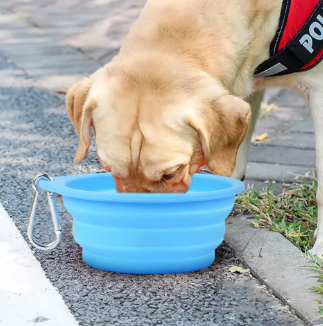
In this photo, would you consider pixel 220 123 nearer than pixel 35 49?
Yes

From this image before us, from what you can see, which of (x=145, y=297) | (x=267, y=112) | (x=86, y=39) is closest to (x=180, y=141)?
(x=145, y=297)

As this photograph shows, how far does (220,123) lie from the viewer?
8.87 feet

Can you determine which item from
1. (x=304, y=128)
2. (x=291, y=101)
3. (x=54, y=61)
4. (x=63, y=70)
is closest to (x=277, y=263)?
(x=304, y=128)

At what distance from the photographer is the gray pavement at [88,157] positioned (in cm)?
244

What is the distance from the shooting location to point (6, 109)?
520 centimetres

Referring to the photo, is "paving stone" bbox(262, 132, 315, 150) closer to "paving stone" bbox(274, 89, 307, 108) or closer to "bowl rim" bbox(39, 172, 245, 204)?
"paving stone" bbox(274, 89, 307, 108)

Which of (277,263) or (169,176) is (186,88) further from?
(277,263)

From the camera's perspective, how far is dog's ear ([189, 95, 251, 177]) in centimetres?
266

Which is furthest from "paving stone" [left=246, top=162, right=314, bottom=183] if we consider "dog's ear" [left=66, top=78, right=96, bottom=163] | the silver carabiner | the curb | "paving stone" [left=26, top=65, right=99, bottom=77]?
"paving stone" [left=26, top=65, right=99, bottom=77]

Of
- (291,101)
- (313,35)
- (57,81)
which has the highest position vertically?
(313,35)

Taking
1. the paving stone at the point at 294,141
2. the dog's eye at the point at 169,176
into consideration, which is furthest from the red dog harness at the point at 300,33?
the paving stone at the point at 294,141

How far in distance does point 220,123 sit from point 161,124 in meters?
0.25

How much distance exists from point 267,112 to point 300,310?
3051 mm

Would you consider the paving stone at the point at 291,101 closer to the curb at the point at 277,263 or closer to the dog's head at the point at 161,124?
the curb at the point at 277,263
